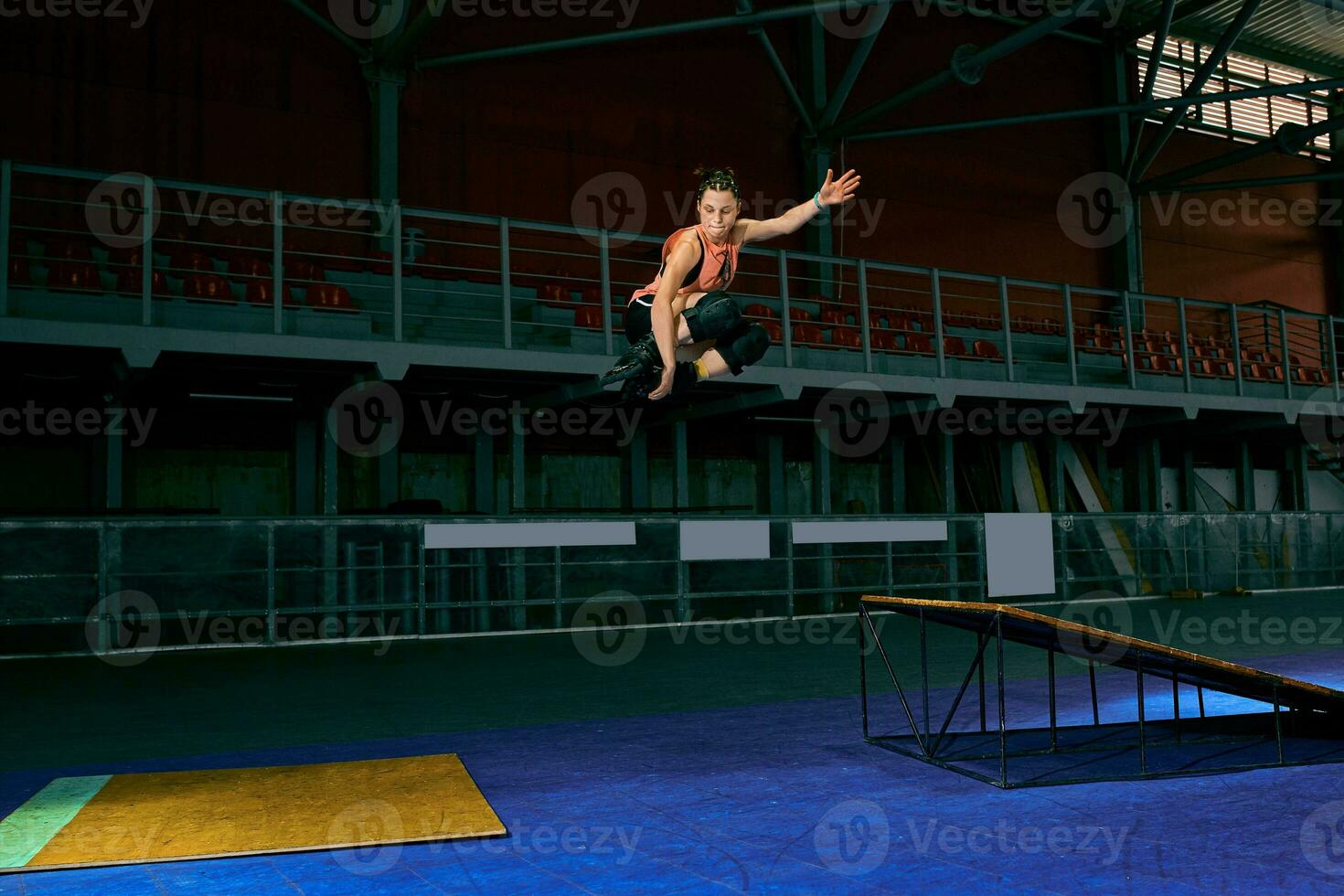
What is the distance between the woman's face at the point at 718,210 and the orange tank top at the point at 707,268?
39mm

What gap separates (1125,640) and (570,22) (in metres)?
14.5

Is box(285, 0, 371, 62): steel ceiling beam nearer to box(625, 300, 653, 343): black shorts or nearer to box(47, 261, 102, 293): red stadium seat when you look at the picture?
box(47, 261, 102, 293): red stadium seat

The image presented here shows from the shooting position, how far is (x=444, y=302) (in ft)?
45.6

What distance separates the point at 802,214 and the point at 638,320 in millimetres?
819

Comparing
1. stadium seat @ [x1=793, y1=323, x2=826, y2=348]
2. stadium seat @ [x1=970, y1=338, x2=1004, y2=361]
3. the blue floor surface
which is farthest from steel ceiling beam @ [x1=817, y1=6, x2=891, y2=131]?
the blue floor surface

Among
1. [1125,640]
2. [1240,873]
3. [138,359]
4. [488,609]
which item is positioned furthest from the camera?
[488,609]

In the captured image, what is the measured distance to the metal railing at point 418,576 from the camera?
9.71 m

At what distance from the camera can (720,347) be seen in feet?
15.1

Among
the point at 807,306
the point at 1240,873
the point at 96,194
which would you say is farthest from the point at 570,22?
the point at 1240,873

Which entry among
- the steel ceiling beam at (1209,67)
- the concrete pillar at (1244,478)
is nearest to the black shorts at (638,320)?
the steel ceiling beam at (1209,67)

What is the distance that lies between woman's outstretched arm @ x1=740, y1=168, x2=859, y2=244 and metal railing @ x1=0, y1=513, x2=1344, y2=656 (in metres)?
7.04

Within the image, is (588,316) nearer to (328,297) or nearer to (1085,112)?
(328,297)

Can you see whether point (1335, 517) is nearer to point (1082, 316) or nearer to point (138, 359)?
point (1082, 316)

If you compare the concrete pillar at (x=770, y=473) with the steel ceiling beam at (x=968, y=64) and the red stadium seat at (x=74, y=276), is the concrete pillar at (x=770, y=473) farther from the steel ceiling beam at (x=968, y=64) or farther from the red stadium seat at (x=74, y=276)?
the red stadium seat at (x=74, y=276)
